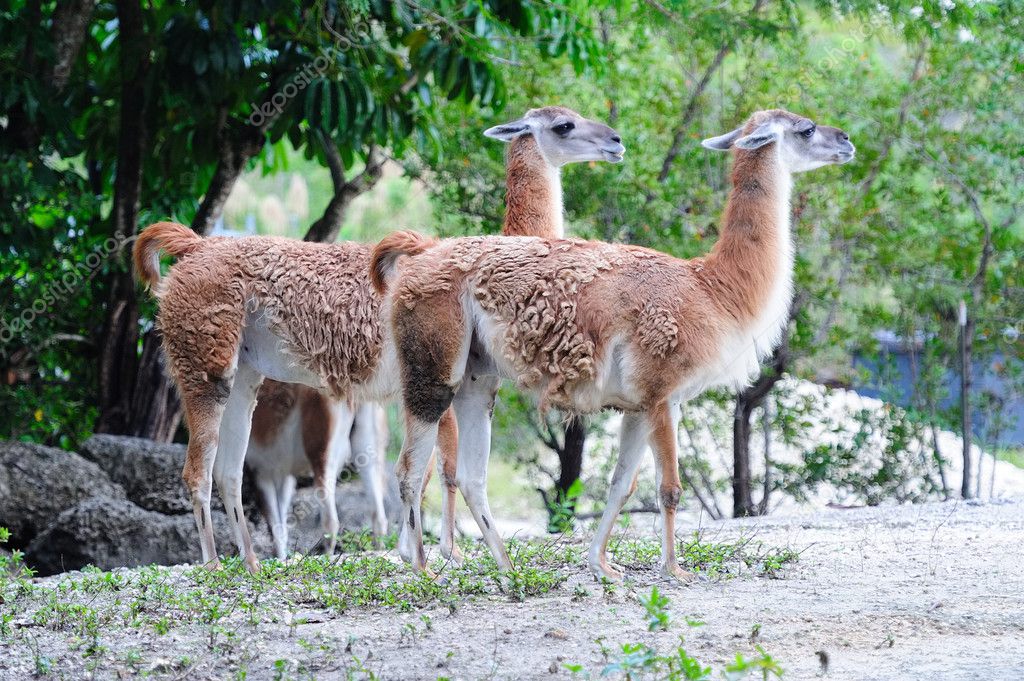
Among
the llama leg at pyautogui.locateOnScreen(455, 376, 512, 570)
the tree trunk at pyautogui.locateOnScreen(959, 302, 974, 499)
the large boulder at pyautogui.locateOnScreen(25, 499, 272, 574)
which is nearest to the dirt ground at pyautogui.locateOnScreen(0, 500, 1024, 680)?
the llama leg at pyautogui.locateOnScreen(455, 376, 512, 570)

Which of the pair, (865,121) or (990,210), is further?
(990,210)

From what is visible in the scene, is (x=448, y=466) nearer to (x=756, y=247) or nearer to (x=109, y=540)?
(x=756, y=247)

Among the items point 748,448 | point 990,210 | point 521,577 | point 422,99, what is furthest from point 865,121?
point 521,577

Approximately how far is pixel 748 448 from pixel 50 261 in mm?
6240

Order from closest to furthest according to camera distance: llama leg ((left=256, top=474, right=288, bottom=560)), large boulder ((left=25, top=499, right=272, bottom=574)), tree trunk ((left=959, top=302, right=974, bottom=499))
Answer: large boulder ((left=25, top=499, right=272, bottom=574)) → llama leg ((left=256, top=474, right=288, bottom=560)) → tree trunk ((left=959, top=302, right=974, bottom=499))

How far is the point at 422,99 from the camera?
959cm

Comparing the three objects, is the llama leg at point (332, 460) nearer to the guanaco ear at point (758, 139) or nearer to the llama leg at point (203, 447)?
Result: the llama leg at point (203, 447)

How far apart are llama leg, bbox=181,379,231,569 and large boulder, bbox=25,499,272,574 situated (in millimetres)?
1948

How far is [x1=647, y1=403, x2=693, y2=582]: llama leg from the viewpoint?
5.66 metres

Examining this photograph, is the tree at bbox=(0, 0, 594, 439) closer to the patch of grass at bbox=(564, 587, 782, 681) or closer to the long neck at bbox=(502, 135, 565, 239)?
the long neck at bbox=(502, 135, 565, 239)

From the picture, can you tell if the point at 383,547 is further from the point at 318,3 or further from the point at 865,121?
the point at 865,121

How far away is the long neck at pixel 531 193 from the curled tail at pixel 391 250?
55.6 inches

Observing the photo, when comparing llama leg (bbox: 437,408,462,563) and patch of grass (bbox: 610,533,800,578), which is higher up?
llama leg (bbox: 437,408,462,563)

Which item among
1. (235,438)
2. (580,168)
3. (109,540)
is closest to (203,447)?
(235,438)
